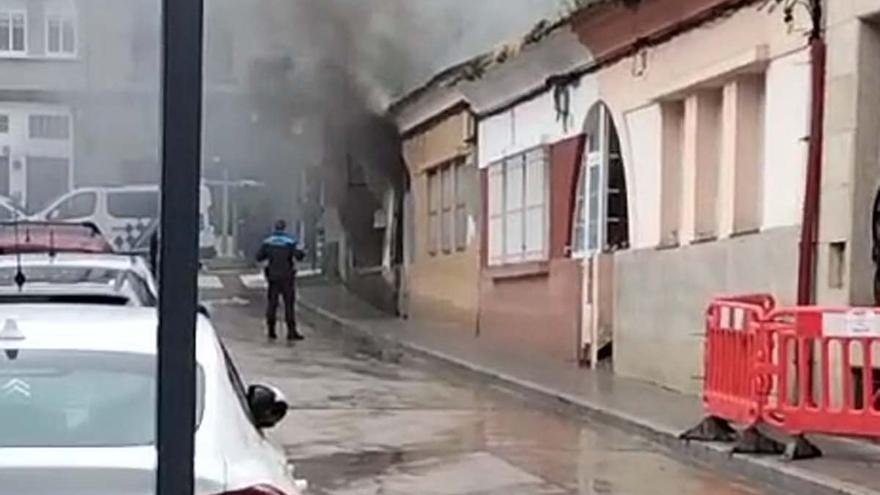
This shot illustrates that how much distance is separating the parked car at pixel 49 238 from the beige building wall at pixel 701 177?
5.19m

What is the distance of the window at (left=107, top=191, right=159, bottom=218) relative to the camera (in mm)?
31281

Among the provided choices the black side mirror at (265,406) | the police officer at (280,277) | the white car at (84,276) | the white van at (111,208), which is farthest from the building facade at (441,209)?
the black side mirror at (265,406)

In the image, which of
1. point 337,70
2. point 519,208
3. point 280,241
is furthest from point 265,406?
point 337,70

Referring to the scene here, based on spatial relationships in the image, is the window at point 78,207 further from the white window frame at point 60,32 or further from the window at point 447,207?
the white window frame at point 60,32

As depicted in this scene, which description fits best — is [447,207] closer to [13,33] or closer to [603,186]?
[603,186]

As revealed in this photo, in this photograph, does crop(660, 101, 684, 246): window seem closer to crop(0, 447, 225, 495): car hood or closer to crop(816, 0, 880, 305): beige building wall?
crop(816, 0, 880, 305): beige building wall

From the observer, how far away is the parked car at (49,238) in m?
16.8

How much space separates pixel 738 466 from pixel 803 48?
148 inches

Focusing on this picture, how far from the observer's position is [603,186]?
64.4 feet

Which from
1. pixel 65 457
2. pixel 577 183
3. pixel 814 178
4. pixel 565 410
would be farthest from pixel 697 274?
pixel 65 457

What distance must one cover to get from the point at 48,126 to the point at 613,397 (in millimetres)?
31767

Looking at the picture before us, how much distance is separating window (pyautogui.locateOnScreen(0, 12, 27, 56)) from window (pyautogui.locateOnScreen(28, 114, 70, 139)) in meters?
1.80

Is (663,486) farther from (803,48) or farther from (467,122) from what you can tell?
(467,122)

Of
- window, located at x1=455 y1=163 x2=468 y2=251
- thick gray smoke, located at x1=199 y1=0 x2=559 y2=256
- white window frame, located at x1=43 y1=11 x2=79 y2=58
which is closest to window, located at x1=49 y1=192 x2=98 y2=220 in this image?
thick gray smoke, located at x1=199 y1=0 x2=559 y2=256
